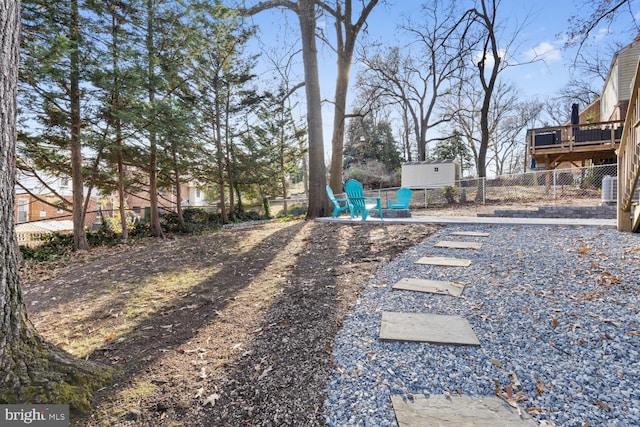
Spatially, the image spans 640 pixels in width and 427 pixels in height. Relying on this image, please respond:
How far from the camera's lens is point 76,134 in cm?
614

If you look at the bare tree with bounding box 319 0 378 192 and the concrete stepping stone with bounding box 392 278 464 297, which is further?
the bare tree with bounding box 319 0 378 192

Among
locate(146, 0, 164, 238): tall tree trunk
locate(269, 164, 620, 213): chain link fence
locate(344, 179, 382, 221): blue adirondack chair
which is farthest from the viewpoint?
locate(269, 164, 620, 213): chain link fence

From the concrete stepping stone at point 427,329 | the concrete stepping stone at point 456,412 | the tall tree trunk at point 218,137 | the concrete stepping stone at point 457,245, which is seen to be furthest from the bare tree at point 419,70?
the concrete stepping stone at point 456,412

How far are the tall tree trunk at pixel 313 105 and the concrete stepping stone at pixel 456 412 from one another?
6.87 meters

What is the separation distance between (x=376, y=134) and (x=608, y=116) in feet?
46.7

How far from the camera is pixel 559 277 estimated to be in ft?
9.22

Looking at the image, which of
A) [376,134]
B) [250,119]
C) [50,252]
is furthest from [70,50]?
[376,134]

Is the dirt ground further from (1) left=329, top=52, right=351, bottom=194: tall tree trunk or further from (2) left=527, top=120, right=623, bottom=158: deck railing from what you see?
(2) left=527, top=120, right=623, bottom=158: deck railing

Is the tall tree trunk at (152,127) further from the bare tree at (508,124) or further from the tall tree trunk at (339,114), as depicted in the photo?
the bare tree at (508,124)

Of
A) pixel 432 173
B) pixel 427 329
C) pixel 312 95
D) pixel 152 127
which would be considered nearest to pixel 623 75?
pixel 432 173

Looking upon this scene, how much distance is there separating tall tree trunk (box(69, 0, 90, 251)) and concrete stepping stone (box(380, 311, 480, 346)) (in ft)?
22.1

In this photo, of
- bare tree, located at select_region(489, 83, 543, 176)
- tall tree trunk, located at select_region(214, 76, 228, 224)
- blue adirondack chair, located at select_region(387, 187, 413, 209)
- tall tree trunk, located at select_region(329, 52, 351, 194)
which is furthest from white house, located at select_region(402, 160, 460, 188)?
blue adirondack chair, located at select_region(387, 187, 413, 209)

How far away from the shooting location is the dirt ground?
4.89ft

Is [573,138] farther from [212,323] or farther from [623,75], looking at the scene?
[212,323]
